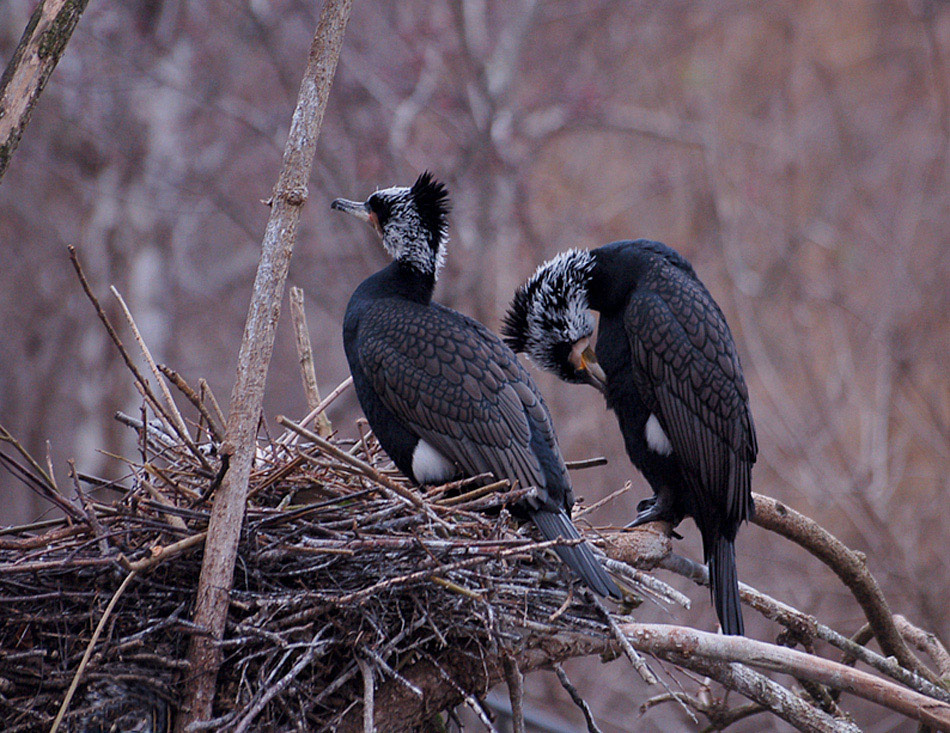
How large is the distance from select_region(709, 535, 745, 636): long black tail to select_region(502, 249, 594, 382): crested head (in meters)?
0.87

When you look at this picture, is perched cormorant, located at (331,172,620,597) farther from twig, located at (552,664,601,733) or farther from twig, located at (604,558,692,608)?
twig, located at (552,664,601,733)

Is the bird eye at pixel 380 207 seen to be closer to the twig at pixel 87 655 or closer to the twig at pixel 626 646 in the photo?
the twig at pixel 626 646

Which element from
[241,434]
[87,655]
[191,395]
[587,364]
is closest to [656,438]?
[587,364]

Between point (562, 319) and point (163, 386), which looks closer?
point (163, 386)

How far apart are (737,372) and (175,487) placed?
2136 millimetres

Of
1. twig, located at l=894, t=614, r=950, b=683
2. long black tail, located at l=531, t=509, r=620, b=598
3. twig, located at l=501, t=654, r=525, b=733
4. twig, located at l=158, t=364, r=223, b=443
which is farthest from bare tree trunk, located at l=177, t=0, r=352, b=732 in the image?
twig, located at l=894, t=614, r=950, b=683

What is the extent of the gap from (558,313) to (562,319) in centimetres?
3

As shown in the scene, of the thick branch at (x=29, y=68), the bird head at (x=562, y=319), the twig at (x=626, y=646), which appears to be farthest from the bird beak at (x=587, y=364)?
the thick branch at (x=29, y=68)

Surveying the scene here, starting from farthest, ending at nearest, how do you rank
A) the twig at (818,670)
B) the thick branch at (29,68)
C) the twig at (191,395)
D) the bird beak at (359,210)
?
the bird beak at (359,210), the twig at (191,395), the twig at (818,670), the thick branch at (29,68)

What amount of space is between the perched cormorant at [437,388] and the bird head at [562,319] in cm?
47

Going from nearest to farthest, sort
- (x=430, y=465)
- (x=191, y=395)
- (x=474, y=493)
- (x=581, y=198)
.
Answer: (x=474, y=493) → (x=191, y=395) → (x=430, y=465) → (x=581, y=198)

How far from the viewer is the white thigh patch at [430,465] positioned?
3.48 metres

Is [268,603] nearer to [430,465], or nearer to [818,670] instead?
[430,465]

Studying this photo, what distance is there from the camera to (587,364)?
13.5 ft
